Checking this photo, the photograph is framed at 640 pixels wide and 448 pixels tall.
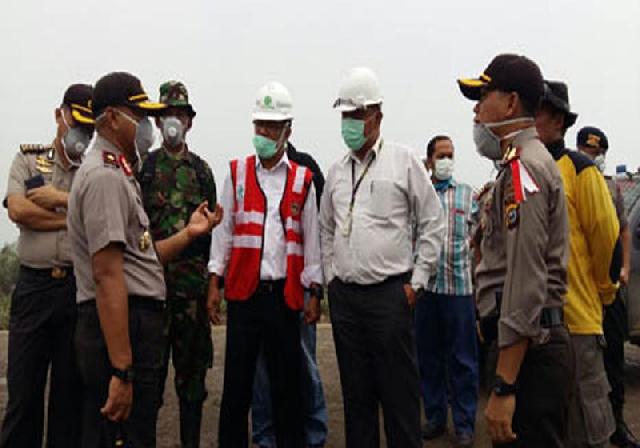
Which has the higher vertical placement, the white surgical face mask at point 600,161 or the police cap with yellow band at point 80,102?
the police cap with yellow band at point 80,102

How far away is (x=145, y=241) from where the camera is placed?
3.50m

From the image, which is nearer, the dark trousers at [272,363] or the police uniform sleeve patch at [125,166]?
the police uniform sleeve patch at [125,166]

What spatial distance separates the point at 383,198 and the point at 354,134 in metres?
0.44

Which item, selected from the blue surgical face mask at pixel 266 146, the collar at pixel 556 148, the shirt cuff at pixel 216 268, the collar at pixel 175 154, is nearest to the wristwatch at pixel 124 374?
the shirt cuff at pixel 216 268

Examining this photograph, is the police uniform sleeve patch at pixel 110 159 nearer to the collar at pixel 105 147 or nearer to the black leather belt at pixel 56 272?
the collar at pixel 105 147

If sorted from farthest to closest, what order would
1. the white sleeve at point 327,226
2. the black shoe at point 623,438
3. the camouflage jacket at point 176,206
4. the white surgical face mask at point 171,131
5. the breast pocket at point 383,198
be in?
the black shoe at point 623,438, the white surgical face mask at point 171,131, the camouflage jacket at point 176,206, the white sleeve at point 327,226, the breast pocket at point 383,198

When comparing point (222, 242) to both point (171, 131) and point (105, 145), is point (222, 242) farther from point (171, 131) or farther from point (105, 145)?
point (105, 145)

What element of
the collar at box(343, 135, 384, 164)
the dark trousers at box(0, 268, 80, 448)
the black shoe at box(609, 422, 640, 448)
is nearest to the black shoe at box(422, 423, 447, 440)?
the black shoe at box(609, 422, 640, 448)

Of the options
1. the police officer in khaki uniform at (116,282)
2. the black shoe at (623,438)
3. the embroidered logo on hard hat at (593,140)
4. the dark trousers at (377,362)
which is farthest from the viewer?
the embroidered logo on hard hat at (593,140)

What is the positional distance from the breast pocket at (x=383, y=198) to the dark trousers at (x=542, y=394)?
5.36 feet

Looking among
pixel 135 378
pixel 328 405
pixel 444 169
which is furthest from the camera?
pixel 328 405

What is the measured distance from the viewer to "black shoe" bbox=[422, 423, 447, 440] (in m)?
5.91

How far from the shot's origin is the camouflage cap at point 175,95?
5.44 m

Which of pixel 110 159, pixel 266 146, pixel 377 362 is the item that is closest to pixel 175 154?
pixel 266 146
